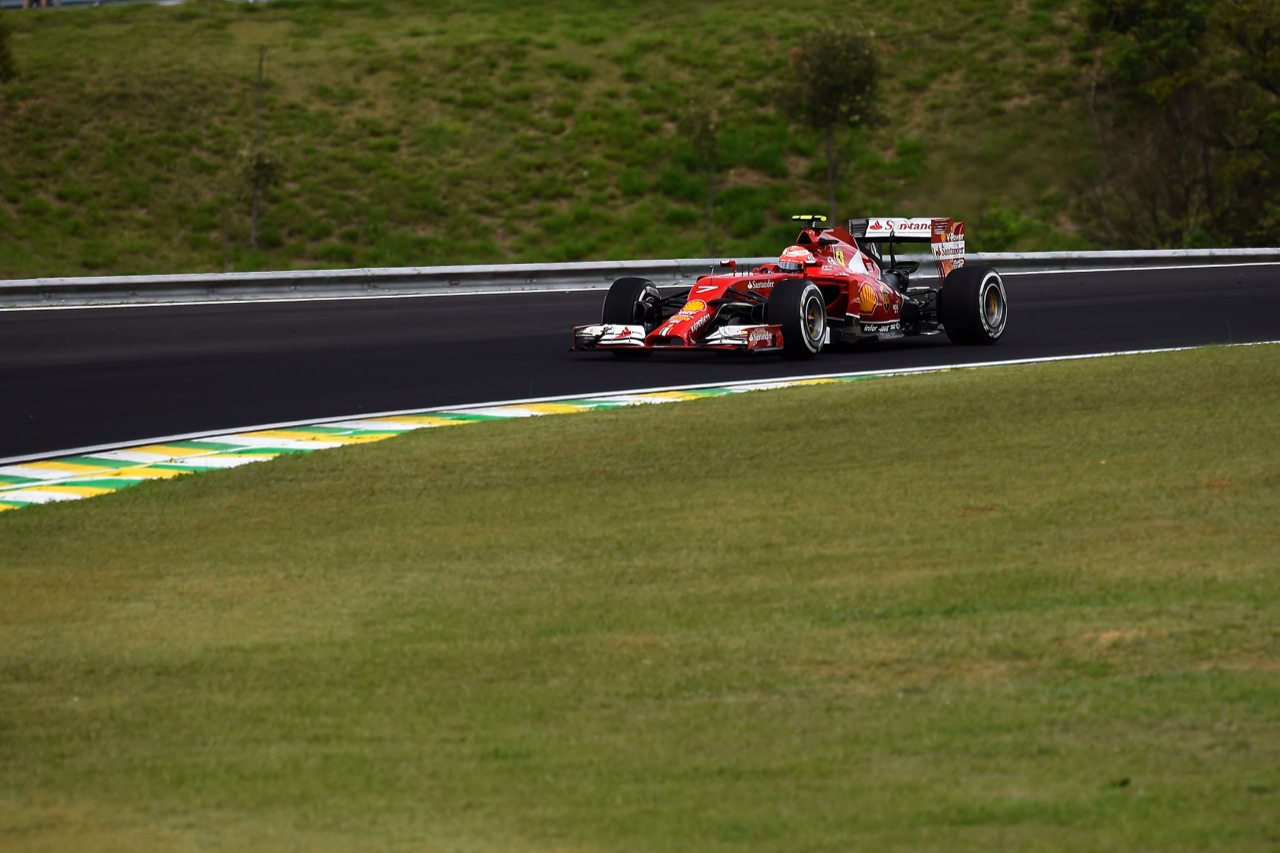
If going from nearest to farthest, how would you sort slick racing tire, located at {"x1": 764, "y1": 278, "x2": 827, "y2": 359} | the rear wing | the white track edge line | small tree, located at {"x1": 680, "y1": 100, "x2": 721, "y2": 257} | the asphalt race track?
the white track edge line
the asphalt race track
slick racing tire, located at {"x1": 764, "y1": 278, "x2": 827, "y2": 359}
the rear wing
small tree, located at {"x1": 680, "y1": 100, "x2": 721, "y2": 257}

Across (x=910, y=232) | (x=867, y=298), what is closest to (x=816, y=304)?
(x=867, y=298)

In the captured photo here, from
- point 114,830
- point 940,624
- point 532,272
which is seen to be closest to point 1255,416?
point 940,624

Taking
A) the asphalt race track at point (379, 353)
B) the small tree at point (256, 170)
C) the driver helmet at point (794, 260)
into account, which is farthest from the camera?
the small tree at point (256, 170)

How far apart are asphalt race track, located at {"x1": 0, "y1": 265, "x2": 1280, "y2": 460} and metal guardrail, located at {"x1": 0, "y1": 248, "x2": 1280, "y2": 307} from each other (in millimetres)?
1452

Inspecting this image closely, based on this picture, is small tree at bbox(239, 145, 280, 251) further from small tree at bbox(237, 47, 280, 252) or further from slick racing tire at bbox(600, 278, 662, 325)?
slick racing tire at bbox(600, 278, 662, 325)

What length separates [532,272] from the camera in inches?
1240

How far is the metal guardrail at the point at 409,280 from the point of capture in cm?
2889

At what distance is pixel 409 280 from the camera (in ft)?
102

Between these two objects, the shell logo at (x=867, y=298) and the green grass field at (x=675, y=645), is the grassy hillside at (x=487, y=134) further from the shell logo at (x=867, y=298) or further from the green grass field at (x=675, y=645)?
the green grass field at (x=675, y=645)

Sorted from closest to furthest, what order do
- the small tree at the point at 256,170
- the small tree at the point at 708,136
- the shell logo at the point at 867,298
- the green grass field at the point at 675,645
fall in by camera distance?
the green grass field at the point at 675,645
the shell logo at the point at 867,298
the small tree at the point at 256,170
the small tree at the point at 708,136

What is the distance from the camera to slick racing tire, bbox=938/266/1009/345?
20234mm

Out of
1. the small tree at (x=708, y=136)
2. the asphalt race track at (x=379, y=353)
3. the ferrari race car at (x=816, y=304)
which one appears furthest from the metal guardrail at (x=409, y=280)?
the small tree at (x=708, y=136)

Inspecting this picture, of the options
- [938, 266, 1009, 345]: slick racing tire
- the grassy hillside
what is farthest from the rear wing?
the grassy hillside

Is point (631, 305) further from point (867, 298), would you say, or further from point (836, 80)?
point (836, 80)
